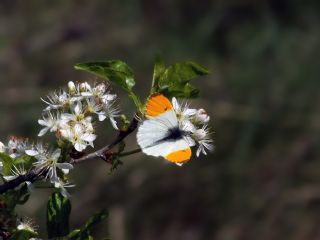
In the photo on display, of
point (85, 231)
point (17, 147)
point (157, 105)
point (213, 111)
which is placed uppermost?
point (157, 105)

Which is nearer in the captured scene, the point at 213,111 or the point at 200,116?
the point at 200,116

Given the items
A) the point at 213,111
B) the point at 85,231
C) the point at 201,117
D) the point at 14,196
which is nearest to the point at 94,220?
the point at 85,231

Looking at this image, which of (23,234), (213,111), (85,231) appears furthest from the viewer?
(213,111)

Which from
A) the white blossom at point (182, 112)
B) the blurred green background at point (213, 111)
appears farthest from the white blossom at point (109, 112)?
the blurred green background at point (213, 111)

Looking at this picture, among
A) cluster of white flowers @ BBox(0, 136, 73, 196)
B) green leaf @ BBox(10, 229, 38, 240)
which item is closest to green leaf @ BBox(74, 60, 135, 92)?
cluster of white flowers @ BBox(0, 136, 73, 196)

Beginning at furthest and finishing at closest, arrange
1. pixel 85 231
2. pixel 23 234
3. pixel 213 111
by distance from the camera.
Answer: pixel 213 111, pixel 85 231, pixel 23 234

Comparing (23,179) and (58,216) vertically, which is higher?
(23,179)

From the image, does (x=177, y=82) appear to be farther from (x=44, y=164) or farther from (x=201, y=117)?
(x=44, y=164)

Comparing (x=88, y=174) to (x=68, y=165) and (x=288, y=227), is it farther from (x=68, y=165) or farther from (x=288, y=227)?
(x=68, y=165)
